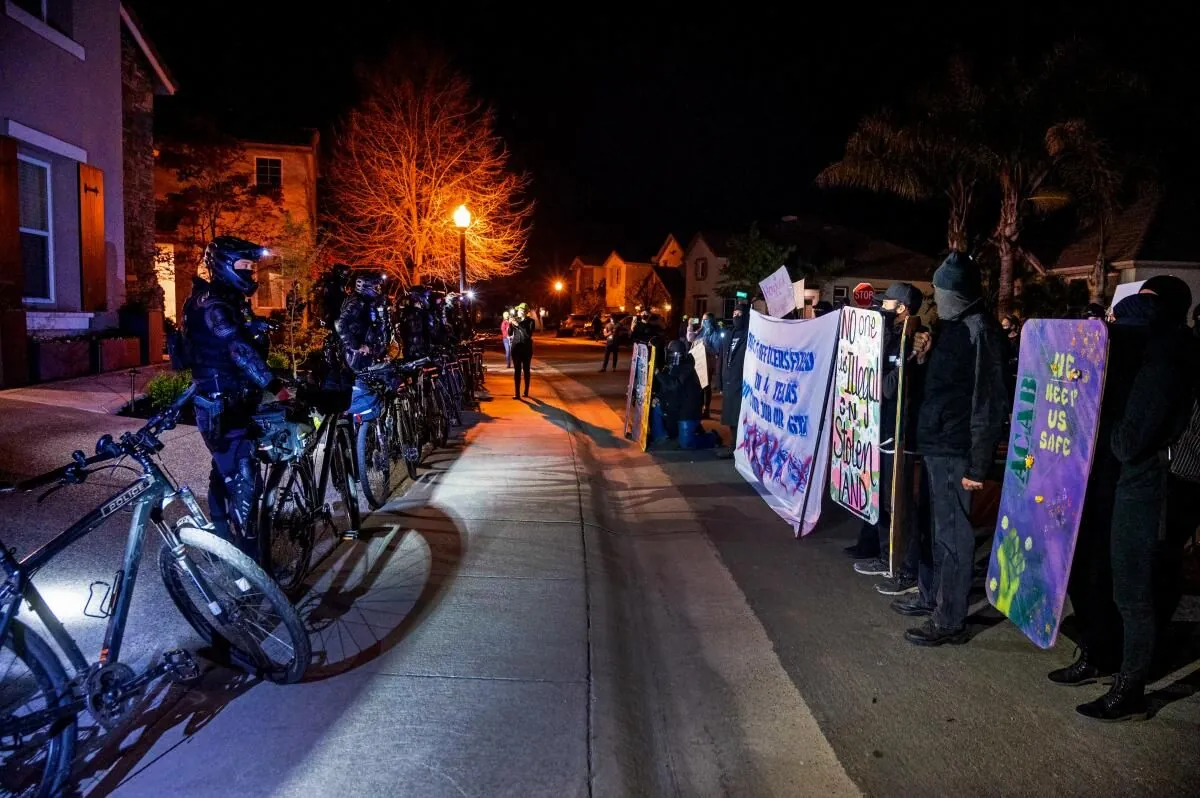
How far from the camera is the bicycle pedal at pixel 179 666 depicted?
3389 millimetres

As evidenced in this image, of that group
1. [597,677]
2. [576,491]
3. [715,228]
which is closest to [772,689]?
[597,677]

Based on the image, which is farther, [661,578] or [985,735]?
[661,578]

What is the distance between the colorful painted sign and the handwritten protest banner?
2407mm

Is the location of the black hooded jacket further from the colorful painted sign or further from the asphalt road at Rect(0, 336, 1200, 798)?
the colorful painted sign

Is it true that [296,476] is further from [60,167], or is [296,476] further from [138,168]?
[138,168]

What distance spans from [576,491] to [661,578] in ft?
7.37

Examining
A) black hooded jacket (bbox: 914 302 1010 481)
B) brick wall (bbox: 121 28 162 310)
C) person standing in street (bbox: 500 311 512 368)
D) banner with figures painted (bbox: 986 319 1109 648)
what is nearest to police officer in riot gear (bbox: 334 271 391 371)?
black hooded jacket (bbox: 914 302 1010 481)

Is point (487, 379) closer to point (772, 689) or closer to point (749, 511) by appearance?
point (749, 511)

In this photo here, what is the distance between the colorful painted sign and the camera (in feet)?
35.6

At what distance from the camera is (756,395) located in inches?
339

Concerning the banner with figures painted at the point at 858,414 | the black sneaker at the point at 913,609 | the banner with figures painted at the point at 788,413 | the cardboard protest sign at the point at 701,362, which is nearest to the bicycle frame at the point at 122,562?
the black sneaker at the point at 913,609

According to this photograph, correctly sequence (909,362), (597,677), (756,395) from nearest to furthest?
(597,677)
(909,362)
(756,395)

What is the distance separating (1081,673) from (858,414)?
2360mm

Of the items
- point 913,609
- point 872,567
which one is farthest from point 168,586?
point 872,567
